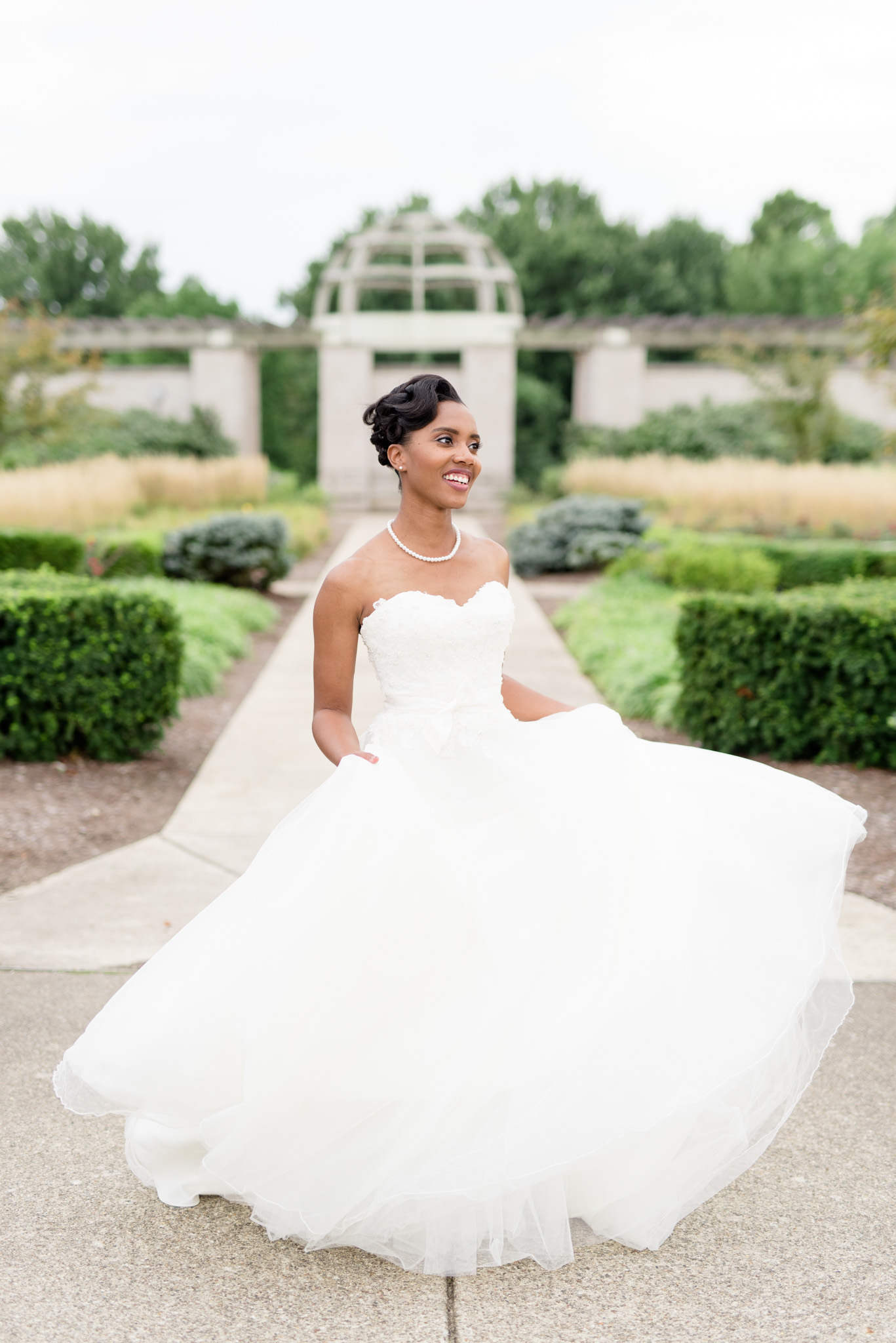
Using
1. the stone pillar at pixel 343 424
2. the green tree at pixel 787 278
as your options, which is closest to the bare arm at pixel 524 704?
the stone pillar at pixel 343 424

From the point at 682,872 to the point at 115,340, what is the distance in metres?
31.2

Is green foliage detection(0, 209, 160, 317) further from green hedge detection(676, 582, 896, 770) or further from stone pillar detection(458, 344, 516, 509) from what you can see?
green hedge detection(676, 582, 896, 770)

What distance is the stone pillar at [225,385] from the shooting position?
29.8 meters

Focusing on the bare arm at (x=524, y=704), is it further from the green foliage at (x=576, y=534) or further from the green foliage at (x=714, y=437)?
the green foliage at (x=714, y=437)

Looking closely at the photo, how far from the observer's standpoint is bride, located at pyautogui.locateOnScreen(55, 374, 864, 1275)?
235cm

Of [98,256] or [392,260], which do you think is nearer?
[392,260]

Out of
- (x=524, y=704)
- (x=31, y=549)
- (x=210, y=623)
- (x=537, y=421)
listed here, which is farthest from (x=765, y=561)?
(x=537, y=421)

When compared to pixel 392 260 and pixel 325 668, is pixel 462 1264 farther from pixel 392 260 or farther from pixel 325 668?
pixel 392 260

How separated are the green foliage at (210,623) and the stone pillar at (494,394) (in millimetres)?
16890

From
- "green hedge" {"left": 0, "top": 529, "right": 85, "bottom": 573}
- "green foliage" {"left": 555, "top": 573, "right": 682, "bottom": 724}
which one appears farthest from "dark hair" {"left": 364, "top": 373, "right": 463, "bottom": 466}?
"green hedge" {"left": 0, "top": 529, "right": 85, "bottom": 573}

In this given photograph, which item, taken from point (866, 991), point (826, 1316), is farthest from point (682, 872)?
point (866, 991)

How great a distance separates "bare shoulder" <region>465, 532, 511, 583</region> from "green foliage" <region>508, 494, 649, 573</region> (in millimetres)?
12379

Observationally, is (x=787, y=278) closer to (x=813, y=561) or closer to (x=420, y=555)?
(x=813, y=561)

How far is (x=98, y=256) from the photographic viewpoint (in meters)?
57.8
